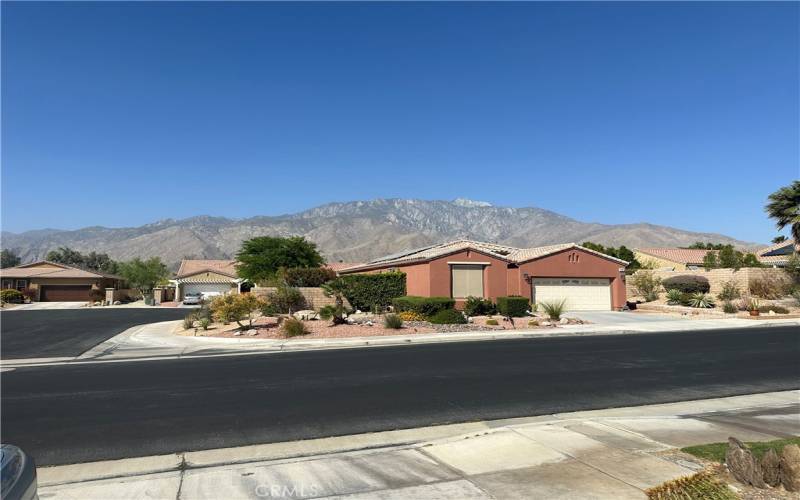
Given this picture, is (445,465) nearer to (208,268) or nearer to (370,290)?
(370,290)

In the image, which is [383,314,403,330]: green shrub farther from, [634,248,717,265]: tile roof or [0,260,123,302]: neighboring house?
[0,260,123,302]: neighboring house

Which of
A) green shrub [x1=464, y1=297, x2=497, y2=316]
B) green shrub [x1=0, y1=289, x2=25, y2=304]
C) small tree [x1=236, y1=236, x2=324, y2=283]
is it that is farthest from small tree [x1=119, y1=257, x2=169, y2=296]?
green shrub [x1=464, y1=297, x2=497, y2=316]

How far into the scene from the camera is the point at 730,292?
36.2 metres

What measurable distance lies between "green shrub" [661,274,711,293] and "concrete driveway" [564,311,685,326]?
6.68 meters

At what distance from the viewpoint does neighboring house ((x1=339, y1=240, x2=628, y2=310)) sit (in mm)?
31209

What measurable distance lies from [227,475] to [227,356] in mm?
11792

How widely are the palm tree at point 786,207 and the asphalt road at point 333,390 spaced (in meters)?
22.6

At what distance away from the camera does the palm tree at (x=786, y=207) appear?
35756mm

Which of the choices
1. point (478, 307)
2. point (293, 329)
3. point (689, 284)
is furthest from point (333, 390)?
point (689, 284)

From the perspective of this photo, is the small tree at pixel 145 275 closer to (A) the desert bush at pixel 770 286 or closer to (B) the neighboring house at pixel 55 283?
(B) the neighboring house at pixel 55 283

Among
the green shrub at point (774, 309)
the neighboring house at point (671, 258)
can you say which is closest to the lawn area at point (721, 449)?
the green shrub at point (774, 309)

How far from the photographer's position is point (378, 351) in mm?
17766

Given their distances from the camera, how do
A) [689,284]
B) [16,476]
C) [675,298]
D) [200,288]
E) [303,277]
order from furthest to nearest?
[200,288]
[689,284]
[675,298]
[303,277]
[16,476]

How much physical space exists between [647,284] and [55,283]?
61147 millimetres
